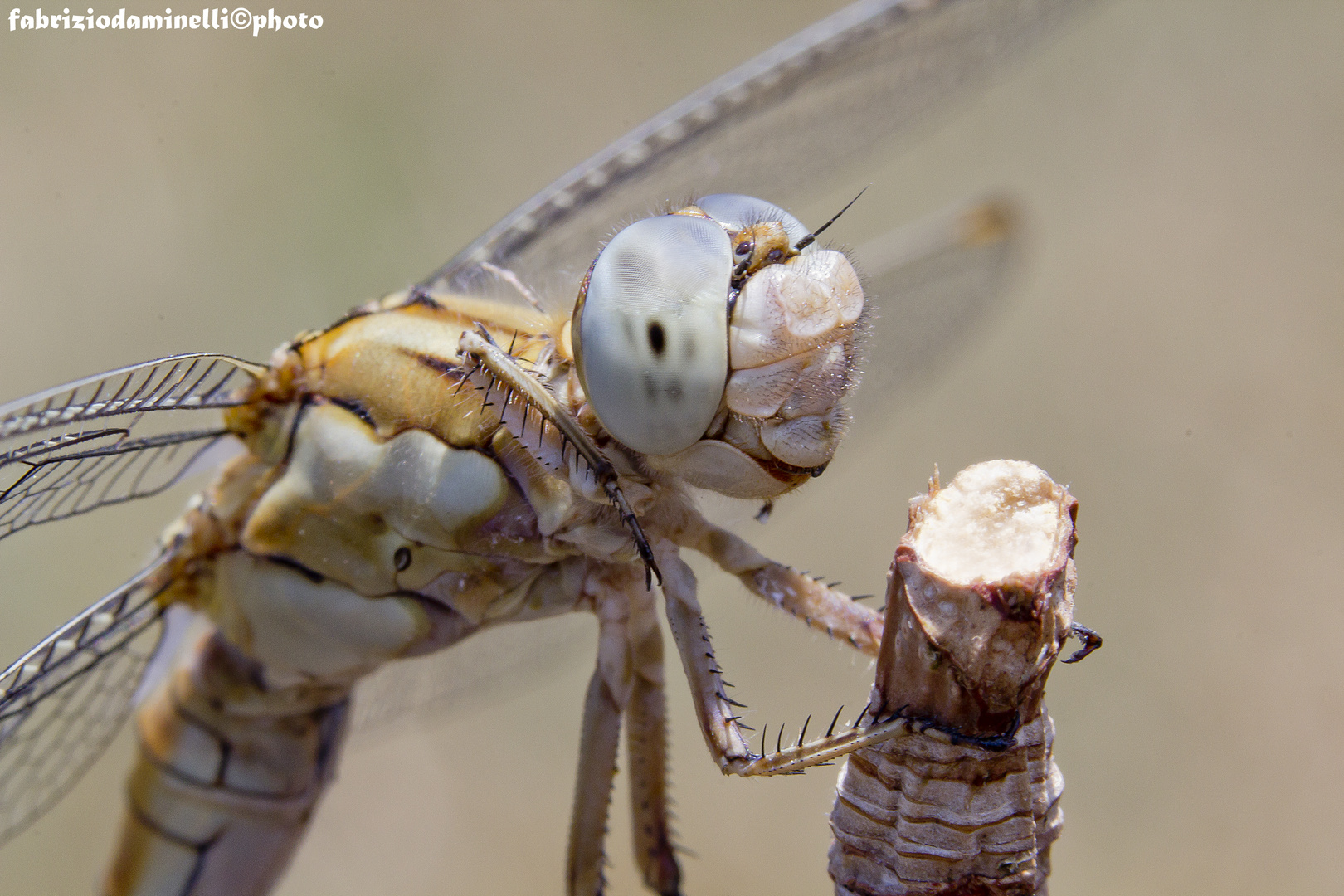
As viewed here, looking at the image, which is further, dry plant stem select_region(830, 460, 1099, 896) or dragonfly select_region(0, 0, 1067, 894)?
dragonfly select_region(0, 0, 1067, 894)

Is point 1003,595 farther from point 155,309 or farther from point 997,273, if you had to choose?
point 155,309

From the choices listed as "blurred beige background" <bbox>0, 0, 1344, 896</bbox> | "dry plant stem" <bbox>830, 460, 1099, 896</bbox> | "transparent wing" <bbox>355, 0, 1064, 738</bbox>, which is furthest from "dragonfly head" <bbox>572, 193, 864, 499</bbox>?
"blurred beige background" <bbox>0, 0, 1344, 896</bbox>

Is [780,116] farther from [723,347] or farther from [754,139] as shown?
[723,347]

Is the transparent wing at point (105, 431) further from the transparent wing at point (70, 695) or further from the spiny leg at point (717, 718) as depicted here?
the spiny leg at point (717, 718)

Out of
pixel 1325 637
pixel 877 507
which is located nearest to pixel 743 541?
pixel 877 507

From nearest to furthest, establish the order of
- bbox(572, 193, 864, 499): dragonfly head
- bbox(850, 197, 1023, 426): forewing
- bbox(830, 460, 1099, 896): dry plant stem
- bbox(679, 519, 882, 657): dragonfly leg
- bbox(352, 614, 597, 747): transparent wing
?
1. bbox(830, 460, 1099, 896): dry plant stem
2. bbox(572, 193, 864, 499): dragonfly head
3. bbox(679, 519, 882, 657): dragonfly leg
4. bbox(352, 614, 597, 747): transparent wing
5. bbox(850, 197, 1023, 426): forewing

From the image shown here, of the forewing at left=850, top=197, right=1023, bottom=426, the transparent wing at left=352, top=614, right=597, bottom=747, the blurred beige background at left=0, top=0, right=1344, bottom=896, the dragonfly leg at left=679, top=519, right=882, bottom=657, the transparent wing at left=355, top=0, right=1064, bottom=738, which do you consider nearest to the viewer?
the dragonfly leg at left=679, top=519, right=882, bottom=657

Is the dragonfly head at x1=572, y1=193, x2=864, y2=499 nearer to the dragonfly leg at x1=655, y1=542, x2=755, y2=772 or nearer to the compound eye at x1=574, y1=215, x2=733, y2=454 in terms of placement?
the compound eye at x1=574, y1=215, x2=733, y2=454
